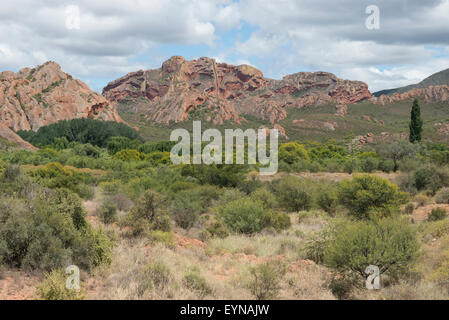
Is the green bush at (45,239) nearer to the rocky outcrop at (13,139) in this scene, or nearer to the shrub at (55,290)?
the shrub at (55,290)

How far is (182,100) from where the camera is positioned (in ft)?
429

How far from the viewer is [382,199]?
59.3ft

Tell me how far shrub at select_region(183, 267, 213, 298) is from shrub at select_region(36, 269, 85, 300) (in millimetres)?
1880

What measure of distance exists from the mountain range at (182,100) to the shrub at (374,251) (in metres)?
77.4

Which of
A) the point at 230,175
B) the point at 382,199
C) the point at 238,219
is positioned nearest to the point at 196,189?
the point at 230,175

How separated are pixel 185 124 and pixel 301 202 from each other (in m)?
102

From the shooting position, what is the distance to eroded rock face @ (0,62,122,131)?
304 ft

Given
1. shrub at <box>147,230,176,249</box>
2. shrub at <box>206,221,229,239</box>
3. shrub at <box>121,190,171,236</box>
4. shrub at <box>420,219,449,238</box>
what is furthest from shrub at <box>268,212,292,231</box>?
shrub at <box>147,230,176,249</box>

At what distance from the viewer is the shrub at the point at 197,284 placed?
22.8 ft

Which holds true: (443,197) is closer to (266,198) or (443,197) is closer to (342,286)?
(266,198)

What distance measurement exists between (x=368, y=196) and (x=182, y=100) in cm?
11724

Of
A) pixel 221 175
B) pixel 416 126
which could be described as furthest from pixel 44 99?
pixel 416 126

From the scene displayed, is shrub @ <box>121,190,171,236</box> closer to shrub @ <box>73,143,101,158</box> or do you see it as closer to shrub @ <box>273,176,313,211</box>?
shrub @ <box>273,176,313,211</box>
